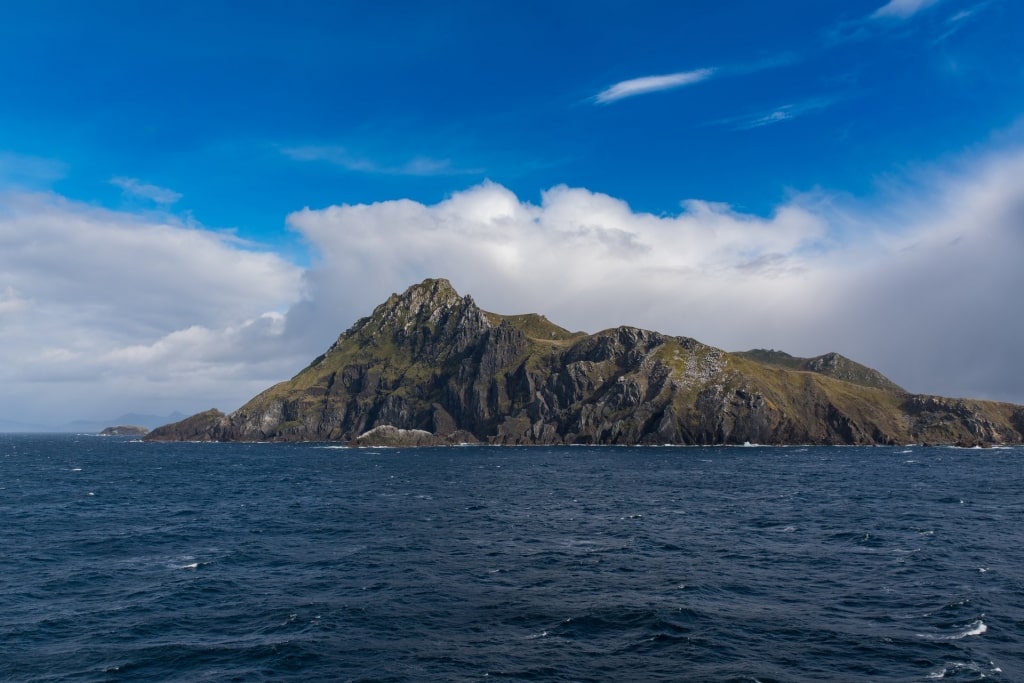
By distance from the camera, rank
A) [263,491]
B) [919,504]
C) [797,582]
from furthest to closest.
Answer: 1. [263,491]
2. [919,504]
3. [797,582]

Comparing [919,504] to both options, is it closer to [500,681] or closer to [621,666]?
[621,666]

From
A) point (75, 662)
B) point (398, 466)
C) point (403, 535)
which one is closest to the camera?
point (75, 662)

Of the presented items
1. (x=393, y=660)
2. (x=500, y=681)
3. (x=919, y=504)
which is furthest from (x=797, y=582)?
(x=919, y=504)

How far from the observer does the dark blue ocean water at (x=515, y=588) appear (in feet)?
134

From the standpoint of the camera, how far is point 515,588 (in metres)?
56.2

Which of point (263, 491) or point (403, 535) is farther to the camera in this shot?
point (263, 491)

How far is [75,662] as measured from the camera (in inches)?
1624

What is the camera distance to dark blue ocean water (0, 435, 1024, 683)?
134ft

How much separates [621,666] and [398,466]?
15556 cm

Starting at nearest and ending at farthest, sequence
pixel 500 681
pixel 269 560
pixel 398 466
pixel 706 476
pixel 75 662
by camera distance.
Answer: pixel 500 681 < pixel 75 662 < pixel 269 560 < pixel 706 476 < pixel 398 466

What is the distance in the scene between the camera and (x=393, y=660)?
41.3 meters

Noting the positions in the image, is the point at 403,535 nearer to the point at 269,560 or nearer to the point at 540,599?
the point at 269,560

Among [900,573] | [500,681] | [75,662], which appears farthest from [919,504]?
[75,662]

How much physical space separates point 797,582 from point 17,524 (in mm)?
96525
